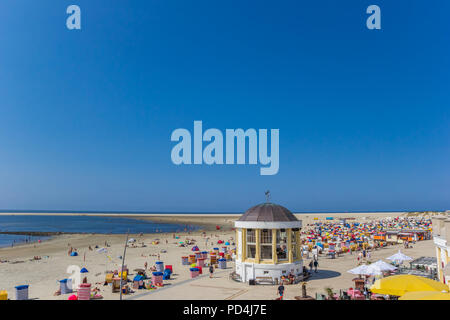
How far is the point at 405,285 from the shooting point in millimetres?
13492

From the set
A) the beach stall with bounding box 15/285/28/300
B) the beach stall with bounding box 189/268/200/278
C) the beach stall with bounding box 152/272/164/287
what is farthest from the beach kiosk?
the beach stall with bounding box 15/285/28/300

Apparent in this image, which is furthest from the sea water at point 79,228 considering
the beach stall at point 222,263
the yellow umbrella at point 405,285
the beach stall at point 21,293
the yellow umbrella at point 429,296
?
the yellow umbrella at point 429,296

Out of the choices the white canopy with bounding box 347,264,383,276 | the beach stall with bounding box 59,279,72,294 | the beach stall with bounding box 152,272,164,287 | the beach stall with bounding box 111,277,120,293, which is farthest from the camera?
the beach stall with bounding box 152,272,164,287

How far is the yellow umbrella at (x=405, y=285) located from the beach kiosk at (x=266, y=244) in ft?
29.4

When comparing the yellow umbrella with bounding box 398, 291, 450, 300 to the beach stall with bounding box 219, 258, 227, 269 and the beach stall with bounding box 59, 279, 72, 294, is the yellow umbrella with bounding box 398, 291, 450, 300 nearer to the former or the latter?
the beach stall with bounding box 219, 258, 227, 269

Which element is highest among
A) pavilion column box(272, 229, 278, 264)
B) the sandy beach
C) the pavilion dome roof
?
the pavilion dome roof

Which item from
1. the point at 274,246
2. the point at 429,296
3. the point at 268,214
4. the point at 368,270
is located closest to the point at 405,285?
the point at 429,296

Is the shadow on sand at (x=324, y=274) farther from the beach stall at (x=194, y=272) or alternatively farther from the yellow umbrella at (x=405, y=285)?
the yellow umbrella at (x=405, y=285)

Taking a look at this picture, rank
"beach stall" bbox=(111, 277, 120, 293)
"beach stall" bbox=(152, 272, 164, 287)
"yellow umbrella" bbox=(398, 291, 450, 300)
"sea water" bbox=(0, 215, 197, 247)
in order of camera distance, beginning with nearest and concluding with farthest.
Answer: "yellow umbrella" bbox=(398, 291, 450, 300) < "beach stall" bbox=(111, 277, 120, 293) < "beach stall" bbox=(152, 272, 164, 287) < "sea water" bbox=(0, 215, 197, 247)

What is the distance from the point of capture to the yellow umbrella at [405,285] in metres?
13.0

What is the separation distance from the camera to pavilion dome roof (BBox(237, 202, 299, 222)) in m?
23.0

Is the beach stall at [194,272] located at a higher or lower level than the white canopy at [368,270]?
lower

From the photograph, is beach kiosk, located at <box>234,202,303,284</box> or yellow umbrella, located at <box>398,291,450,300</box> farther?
beach kiosk, located at <box>234,202,303,284</box>
